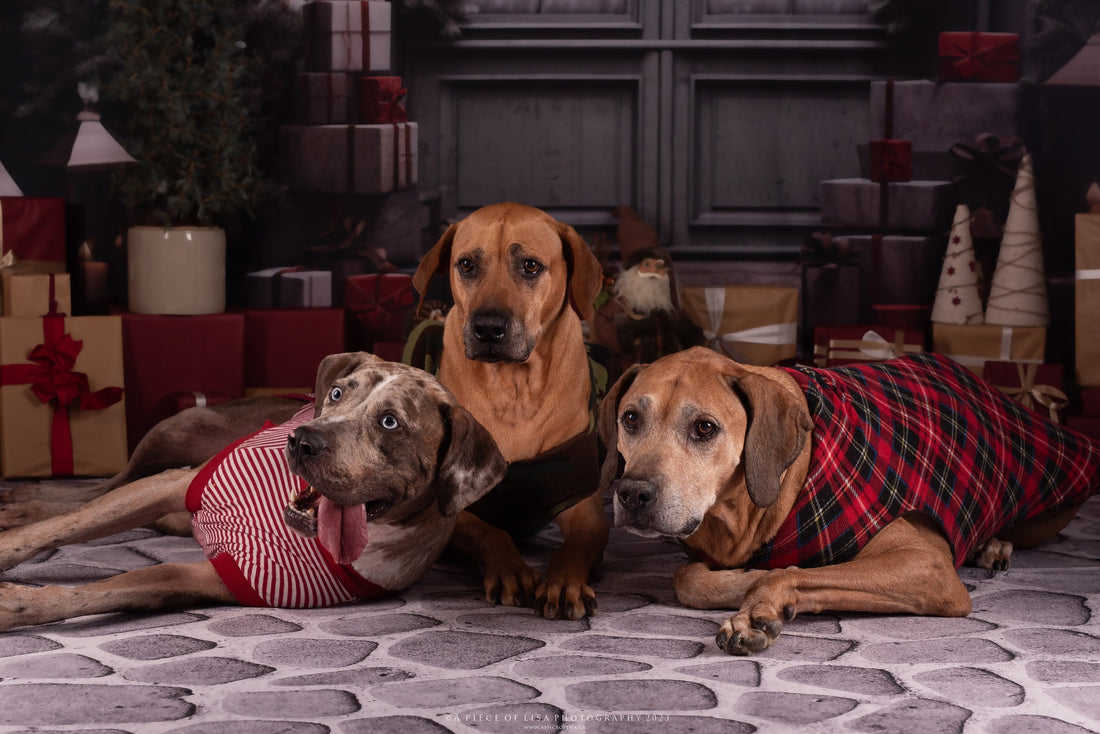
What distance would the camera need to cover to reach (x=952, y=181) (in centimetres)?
518

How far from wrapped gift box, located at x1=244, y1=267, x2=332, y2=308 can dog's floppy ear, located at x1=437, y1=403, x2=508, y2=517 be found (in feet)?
8.93

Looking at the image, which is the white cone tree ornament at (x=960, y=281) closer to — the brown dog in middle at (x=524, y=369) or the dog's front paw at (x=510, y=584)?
the brown dog in middle at (x=524, y=369)

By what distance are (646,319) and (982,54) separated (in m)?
1.83

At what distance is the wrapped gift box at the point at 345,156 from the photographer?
5188mm

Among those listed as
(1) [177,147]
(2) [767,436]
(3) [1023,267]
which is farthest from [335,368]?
(3) [1023,267]

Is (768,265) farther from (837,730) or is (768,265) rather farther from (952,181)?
(837,730)

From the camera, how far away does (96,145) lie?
5000 millimetres

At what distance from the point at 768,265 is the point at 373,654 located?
3250mm

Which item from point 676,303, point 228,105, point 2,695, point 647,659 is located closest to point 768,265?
point 676,303

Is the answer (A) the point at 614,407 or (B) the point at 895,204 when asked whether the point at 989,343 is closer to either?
(B) the point at 895,204

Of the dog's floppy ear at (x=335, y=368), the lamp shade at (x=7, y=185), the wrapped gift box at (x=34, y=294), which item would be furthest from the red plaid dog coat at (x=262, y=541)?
the lamp shade at (x=7, y=185)

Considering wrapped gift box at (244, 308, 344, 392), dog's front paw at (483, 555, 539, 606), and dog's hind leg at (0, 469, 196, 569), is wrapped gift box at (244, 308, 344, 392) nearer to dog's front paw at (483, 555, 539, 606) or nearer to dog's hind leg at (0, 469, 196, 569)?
dog's hind leg at (0, 469, 196, 569)

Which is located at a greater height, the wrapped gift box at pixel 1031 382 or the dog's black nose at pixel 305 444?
the dog's black nose at pixel 305 444

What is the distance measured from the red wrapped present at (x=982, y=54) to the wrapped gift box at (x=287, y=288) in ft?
9.00
